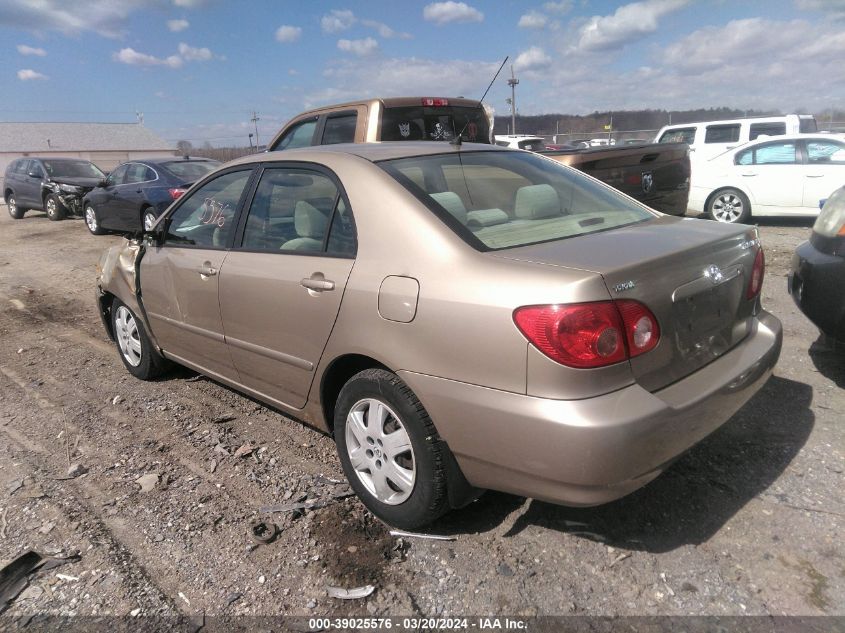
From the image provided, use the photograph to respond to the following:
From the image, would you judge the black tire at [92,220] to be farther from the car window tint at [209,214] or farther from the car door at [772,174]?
the car door at [772,174]

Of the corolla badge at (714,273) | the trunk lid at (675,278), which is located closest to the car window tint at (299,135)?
the trunk lid at (675,278)

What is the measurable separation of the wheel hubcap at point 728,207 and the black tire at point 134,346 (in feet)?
30.2

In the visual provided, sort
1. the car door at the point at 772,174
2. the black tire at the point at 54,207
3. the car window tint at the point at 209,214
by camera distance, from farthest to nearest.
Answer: the black tire at the point at 54,207 < the car door at the point at 772,174 < the car window tint at the point at 209,214

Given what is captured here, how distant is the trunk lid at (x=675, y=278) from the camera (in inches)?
89.0

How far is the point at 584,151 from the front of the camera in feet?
25.0

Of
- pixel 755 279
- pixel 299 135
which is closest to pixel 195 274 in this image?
pixel 755 279

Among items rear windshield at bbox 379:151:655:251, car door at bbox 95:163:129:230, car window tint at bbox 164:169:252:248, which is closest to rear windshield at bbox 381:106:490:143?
car window tint at bbox 164:169:252:248

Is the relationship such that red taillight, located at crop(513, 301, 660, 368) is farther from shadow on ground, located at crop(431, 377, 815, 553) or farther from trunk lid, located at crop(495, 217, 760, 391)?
shadow on ground, located at crop(431, 377, 815, 553)

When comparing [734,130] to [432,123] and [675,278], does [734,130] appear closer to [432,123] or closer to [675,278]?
[432,123]

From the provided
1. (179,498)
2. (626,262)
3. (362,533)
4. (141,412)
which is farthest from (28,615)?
(626,262)

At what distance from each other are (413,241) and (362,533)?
1.32m

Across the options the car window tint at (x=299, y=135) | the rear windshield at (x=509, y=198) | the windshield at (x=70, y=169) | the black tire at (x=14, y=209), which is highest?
the car window tint at (x=299, y=135)

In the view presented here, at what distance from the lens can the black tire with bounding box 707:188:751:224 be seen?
33.9 ft

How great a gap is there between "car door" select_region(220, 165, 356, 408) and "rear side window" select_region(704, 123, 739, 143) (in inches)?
558
